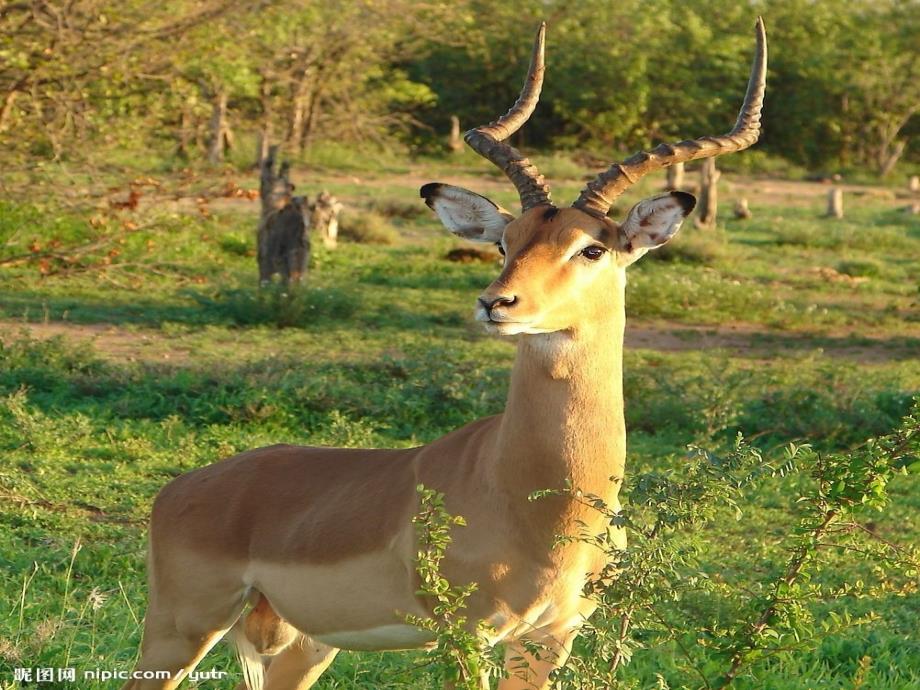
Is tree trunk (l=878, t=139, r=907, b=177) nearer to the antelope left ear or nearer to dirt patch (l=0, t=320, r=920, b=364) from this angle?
dirt patch (l=0, t=320, r=920, b=364)

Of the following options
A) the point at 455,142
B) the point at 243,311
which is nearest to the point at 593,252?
the point at 243,311

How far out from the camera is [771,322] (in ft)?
44.0

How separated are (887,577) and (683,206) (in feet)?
10.3

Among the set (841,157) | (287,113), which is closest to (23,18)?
(287,113)

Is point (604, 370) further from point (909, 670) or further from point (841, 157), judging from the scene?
point (841, 157)

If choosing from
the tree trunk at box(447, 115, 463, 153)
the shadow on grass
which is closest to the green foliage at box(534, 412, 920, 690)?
the shadow on grass

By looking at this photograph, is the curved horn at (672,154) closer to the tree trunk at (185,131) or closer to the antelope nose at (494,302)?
the antelope nose at (494,302)

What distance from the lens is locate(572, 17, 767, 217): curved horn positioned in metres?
4.16

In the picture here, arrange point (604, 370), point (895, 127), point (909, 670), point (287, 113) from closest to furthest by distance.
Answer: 1. point (604, 370)
2. point (909, 670)
3. point (287, 113)
4. point (895, 127)

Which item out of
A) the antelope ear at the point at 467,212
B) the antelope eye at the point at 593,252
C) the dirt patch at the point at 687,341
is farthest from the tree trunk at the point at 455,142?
the antelope eye at the point at 593,252

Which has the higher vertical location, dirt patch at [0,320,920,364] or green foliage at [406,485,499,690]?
green foliage at [406,485,499,690]

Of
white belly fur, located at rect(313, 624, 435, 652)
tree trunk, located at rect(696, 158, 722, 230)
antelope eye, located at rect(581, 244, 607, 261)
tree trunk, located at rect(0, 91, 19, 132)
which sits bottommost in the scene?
tree trunk, located at rect(696, 158, 722, 230)

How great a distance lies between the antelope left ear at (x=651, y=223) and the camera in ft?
13.4

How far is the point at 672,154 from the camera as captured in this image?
167 inches
